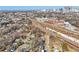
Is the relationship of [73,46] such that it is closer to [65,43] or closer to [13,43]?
Answer: [65,43]

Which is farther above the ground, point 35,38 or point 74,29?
point 74,29

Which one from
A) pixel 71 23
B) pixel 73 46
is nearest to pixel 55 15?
pixel 71 23

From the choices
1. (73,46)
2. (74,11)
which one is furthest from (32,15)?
(73,46)
